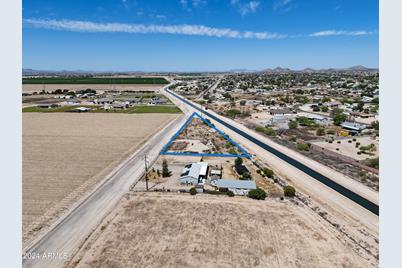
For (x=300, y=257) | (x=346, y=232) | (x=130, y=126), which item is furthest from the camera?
(x=130, y=126)

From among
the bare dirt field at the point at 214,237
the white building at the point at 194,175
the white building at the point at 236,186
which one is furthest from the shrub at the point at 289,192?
the white building at the point at 194,175

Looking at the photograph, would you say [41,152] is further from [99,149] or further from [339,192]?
[339,192]

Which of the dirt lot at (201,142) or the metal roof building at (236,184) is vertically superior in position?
the dirt lot at (201,142)

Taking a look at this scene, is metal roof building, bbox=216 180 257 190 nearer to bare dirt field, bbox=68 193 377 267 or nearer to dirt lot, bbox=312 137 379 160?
bare dirt field, bbox=68 193 377 267

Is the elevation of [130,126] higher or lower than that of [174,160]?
higher

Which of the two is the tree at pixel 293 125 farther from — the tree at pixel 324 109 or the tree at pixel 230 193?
the tree at pixel 230 193

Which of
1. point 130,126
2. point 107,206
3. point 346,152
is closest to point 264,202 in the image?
point 107,206
